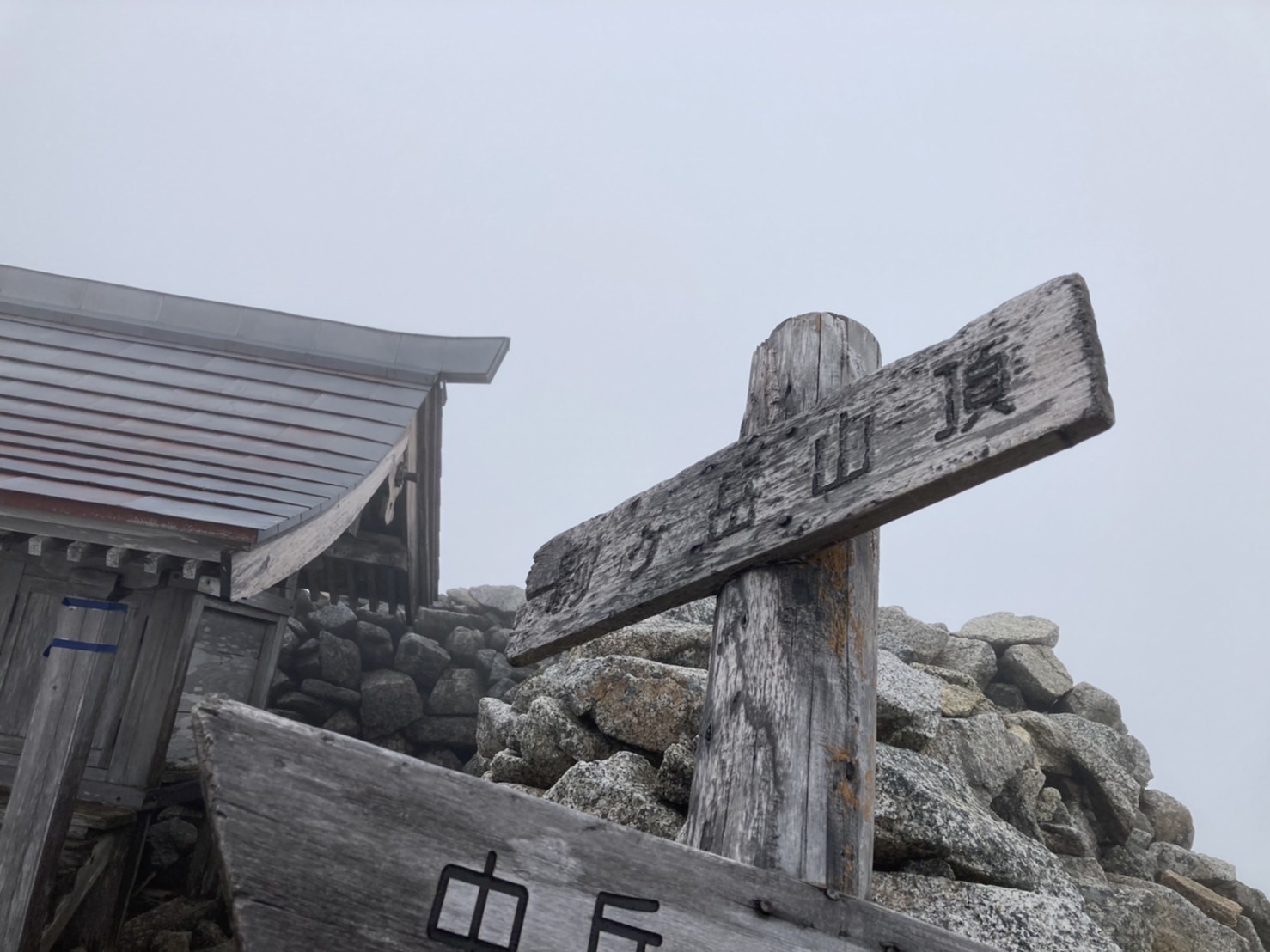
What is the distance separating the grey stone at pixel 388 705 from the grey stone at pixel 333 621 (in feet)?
3.56

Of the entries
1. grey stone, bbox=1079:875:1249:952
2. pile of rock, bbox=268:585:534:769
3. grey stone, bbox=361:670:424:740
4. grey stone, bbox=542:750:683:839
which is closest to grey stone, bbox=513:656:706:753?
grey stone, bbox=542:750:683:839

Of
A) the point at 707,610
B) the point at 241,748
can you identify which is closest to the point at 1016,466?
the point at 241,748

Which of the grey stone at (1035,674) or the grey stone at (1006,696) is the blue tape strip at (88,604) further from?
the grey stone at (1035,674)

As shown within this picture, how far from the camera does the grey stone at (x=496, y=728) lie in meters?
5.86

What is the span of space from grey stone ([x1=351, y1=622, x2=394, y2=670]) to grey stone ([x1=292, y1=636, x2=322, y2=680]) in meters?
0.53

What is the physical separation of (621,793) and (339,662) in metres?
7.63

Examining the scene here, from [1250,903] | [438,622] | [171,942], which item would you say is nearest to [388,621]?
[438,622]

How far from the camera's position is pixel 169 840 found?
838 cm

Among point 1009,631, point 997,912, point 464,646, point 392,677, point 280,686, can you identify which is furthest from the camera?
point 464,646

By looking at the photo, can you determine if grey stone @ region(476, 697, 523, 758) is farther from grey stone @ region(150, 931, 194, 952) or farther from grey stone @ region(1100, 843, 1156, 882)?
grey stone @ region(1100, 843, 1156, 882)

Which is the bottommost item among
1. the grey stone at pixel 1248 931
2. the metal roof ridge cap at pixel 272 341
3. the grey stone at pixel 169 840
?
the grey stone at pixel 169 840

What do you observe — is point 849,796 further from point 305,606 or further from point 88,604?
point 305,606

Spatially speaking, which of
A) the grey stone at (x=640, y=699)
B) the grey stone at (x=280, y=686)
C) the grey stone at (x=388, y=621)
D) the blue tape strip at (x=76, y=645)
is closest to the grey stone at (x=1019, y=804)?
the grey stone at (x=640, y=699)

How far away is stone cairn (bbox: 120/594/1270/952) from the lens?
12.2 feet
